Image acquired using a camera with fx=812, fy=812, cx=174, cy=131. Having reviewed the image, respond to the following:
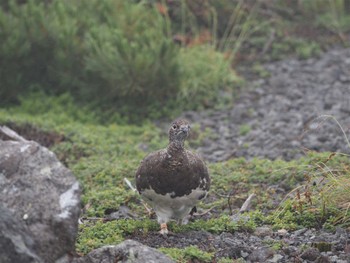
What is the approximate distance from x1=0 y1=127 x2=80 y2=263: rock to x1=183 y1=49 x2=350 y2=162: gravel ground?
144 inches

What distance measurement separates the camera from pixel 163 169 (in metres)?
5.40

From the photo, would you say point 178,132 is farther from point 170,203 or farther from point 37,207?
point 37,207

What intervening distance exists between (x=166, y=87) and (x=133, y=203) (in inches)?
136

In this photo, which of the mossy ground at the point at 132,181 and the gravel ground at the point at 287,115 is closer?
the mossy ground at the point at 132,181

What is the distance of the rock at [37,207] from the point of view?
4.26 m

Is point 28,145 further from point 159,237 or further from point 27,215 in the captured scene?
point 159,237

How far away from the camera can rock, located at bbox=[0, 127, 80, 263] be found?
14.0 feet

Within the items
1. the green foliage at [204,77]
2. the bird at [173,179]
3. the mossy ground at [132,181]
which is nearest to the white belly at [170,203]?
the bird at [173,179]

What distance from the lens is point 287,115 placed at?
9.35 meters

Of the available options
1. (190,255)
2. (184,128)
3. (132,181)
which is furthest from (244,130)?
(190,255)

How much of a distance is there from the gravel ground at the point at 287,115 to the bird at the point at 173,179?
237 centimetres

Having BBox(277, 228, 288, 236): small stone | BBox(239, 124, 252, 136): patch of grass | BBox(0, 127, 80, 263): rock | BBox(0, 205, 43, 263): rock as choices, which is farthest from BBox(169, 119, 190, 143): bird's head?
BBox(239, 124, 252, 136): patch of grass

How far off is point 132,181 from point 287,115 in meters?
2.92

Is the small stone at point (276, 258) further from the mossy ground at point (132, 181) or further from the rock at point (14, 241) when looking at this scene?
the rock at point (14, 241)
